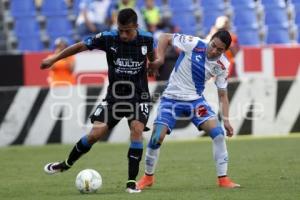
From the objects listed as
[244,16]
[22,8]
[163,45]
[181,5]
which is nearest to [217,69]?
[163,45]

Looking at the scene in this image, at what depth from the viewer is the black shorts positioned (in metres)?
9.88

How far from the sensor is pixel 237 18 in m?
21.5

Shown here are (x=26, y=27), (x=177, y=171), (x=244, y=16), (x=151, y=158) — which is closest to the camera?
(x=151, y=158)

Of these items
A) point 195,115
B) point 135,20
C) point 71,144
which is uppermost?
point 135,20

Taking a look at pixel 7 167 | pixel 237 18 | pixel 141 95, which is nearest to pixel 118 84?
pixel 141 95

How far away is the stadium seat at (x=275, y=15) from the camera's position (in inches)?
843

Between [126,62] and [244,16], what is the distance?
12098 millimetres

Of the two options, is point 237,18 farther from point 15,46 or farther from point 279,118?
point 15,46

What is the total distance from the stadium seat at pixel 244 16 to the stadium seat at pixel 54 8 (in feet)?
14.5

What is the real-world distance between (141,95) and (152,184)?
121 centimetres

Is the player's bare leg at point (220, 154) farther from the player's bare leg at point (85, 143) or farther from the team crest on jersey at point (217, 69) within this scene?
the player's bare leg at point (85, 143)

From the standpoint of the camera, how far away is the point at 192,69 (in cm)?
1026

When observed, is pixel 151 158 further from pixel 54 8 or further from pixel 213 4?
pixel 54 8

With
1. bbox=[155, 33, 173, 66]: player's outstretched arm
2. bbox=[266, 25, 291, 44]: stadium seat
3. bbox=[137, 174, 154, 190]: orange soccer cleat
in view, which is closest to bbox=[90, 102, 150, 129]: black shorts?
bbox=[155, 33, 173, 66]: player's outstretched arm
